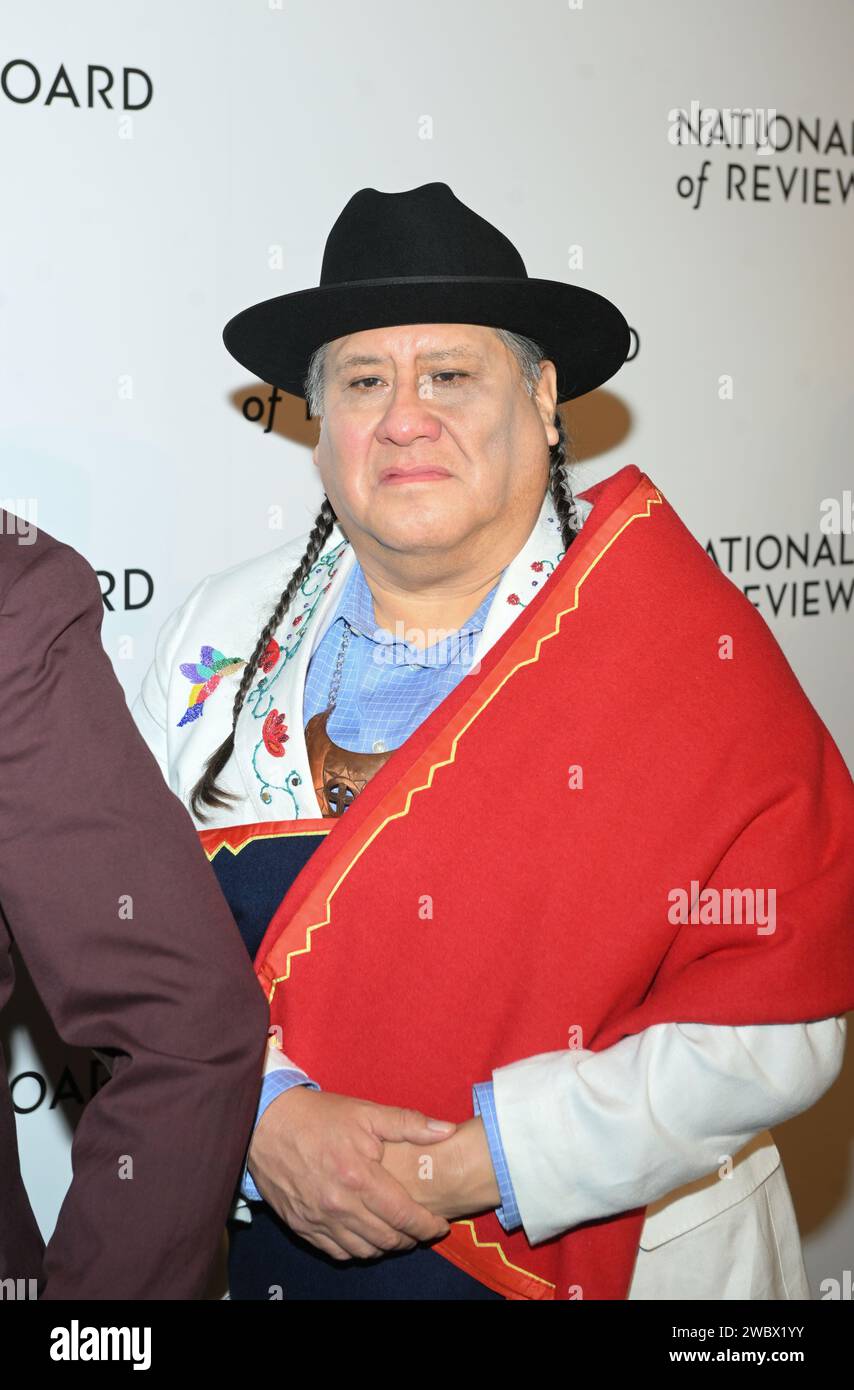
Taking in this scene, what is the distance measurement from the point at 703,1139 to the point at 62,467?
1104 millimetres

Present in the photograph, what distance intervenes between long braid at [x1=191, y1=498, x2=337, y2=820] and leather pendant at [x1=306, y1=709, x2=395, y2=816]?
0.36 ft

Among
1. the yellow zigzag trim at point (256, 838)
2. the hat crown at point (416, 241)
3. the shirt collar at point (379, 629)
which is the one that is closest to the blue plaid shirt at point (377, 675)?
the shirt collar at point (379, 629)

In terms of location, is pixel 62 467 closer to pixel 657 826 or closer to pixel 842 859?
pixel 657 826

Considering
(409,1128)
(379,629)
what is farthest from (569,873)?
(379,629)

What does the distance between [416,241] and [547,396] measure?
0.22 meters

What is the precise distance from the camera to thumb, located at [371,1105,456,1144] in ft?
4.03

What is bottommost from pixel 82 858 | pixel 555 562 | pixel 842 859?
pixel 842 859

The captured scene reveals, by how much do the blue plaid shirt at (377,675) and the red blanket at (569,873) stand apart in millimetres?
97

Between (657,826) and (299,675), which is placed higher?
(299,675)

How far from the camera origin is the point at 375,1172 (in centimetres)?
122

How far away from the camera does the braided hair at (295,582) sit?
4.88 feet

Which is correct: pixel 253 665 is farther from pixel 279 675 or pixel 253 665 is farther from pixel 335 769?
pixel 335 769

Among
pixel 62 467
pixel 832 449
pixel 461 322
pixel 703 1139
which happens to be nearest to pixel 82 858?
pixel 703 1139
